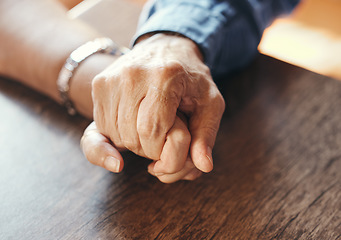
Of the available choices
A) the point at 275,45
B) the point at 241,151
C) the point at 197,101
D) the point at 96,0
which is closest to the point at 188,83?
the point at 197,101

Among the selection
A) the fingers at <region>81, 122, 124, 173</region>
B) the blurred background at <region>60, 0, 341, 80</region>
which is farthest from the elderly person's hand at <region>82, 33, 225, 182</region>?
the blurred background at <region>60, 0, 341, 80</region>

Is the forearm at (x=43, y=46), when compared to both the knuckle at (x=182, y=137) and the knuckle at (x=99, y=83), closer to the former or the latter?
the knuckle at (x=99, y=83)

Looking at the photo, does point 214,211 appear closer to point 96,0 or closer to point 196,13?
point 196,13

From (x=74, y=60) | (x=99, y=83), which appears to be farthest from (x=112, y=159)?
(x=74, y=60)

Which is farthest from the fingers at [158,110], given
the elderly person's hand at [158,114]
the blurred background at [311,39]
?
the blurred background at [311,39]

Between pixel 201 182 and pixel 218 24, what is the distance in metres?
0.28

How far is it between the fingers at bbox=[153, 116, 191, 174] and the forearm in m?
0.19

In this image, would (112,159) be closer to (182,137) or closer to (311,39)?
(182,137)

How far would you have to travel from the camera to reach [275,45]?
5.19 ft

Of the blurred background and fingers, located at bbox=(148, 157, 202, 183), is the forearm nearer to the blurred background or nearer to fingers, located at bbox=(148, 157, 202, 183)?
fingers, located at bbox=(148, 157, 202, 183)

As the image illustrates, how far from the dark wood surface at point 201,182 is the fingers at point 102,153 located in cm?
4

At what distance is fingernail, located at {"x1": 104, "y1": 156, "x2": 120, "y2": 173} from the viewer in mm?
403

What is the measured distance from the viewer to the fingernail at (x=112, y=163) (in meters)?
0.40

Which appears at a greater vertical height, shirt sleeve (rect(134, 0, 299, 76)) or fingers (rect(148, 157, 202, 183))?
shirt sleeve (rect(134, 0, 299, 76))
